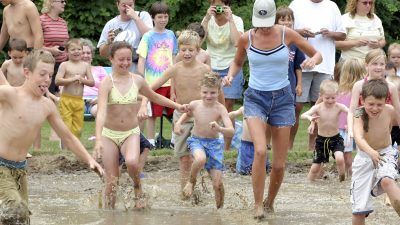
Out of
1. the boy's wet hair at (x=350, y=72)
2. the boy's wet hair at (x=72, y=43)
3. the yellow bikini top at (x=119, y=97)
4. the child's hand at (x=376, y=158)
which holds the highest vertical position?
the boy's wet hair at (x=72, y=43)

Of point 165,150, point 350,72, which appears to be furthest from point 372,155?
point 165,150

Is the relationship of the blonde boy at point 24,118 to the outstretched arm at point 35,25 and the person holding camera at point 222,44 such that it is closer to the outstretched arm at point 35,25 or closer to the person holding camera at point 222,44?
the outstretched arm at point 35,25

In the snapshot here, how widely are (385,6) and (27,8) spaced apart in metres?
8.34

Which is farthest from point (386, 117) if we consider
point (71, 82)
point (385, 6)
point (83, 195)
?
point (385, 6)

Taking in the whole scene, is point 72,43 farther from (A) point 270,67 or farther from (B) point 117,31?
(A) point 270,67

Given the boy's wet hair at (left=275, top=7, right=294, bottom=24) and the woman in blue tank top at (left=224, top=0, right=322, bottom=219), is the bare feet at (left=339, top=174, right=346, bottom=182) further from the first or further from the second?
the woman in blue tank top at (left=224, top=0, right=322, bottom=219)

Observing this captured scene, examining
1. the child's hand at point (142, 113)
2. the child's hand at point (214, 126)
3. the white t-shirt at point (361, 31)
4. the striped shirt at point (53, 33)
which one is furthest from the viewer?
the striped shirt at point (53, 33)

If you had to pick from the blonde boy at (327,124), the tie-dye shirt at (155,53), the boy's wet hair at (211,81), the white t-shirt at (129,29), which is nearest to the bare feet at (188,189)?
the boy's wet hair at (211,81)

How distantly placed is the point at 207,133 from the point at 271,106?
112 centimetres

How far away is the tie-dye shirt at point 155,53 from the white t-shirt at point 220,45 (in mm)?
575

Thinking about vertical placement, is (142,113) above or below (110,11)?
below

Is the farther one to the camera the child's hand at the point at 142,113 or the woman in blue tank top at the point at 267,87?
the child's hand at the point at 142,113

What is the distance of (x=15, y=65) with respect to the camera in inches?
529

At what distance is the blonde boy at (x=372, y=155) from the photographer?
8.57 metres
